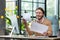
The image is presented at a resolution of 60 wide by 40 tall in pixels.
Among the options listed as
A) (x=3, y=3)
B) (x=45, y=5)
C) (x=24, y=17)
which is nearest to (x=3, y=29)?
(x=3, y=3)

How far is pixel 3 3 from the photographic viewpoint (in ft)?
12.1

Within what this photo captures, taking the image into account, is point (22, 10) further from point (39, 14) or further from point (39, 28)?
point (39, 28)

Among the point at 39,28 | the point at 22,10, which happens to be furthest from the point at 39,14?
the point at 22,10

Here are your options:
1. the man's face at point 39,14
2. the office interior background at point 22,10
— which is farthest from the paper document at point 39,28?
the office interior background at point 22,10

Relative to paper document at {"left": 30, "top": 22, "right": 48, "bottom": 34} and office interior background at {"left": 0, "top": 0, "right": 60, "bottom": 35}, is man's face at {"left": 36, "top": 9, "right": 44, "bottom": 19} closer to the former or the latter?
paper document at {"left": 30, "top": 22, "right": 48, "bottom": 34}

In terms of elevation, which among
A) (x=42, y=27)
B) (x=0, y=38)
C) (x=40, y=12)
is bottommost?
(x=0, y=38)

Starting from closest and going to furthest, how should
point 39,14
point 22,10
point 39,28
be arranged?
point 39,28 → point 39,14 → point 22,10

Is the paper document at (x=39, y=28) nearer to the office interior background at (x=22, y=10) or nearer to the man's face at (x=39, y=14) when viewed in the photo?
the man's face at (x=39, y=14)

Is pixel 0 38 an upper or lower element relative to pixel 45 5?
lower

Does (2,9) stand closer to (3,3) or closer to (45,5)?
(3,3)

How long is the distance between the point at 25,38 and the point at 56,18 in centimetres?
438

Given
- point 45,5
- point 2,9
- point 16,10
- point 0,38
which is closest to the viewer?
point 0,38

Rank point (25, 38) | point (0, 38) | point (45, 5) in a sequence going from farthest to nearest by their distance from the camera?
1. point (45, 5)
2. point (0, 38)
3. point (25, 38)

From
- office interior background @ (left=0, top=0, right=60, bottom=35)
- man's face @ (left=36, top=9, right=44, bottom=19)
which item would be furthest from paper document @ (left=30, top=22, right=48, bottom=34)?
office interior background @ (left=0, top=0, right=60, bottom=35)
